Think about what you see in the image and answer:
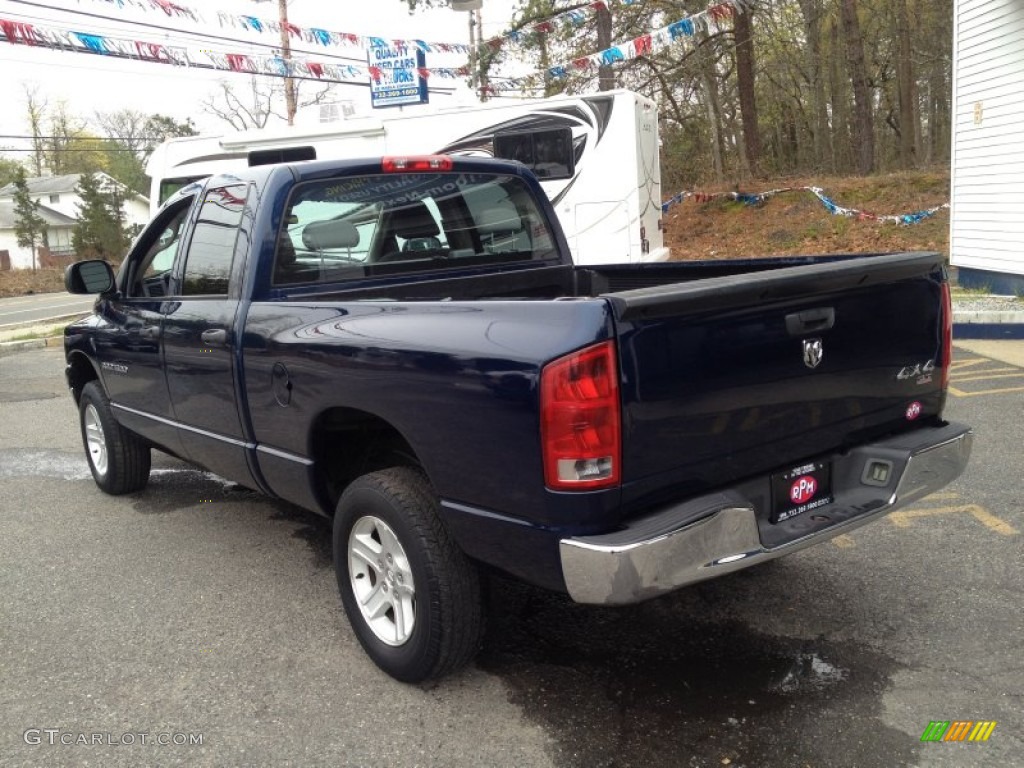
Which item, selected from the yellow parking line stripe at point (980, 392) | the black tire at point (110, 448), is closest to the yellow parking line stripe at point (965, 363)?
the yellow parking line stripe at point (980, 392)

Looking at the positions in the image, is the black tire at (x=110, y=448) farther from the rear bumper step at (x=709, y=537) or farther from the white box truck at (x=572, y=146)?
the white box truck at (x=572, y=146)

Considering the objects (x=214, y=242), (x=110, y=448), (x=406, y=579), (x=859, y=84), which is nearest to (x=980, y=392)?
(x=406, y=579)

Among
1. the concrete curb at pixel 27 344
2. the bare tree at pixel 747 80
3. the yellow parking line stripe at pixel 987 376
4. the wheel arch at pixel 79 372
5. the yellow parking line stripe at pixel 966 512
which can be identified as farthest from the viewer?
the bare tree at pixel 747 80

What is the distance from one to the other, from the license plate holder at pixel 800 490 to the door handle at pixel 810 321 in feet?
1.52

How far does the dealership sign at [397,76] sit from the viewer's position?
18.1 metres

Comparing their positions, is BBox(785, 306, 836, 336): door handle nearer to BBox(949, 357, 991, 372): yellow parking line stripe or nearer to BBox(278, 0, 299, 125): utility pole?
BBox(949, 357, 991, 372): yellow parking line stripe

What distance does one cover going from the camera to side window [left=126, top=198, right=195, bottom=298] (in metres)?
4.66

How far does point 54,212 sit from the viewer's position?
64938 millimetres

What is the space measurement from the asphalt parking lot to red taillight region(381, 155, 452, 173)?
198 cm

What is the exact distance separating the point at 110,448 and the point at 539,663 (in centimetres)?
346

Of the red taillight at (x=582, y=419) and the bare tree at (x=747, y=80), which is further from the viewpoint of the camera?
the bare tree at (x=747, y=80)

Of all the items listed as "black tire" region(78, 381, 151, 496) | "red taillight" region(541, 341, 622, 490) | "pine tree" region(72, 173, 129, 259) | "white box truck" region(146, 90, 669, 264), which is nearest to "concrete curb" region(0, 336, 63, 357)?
"white box truck" region(146, 90, 669, 264)

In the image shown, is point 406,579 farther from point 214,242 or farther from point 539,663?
point 214,242

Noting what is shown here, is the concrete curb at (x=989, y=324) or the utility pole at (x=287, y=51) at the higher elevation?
the utility pole at (x=287, y=51)
